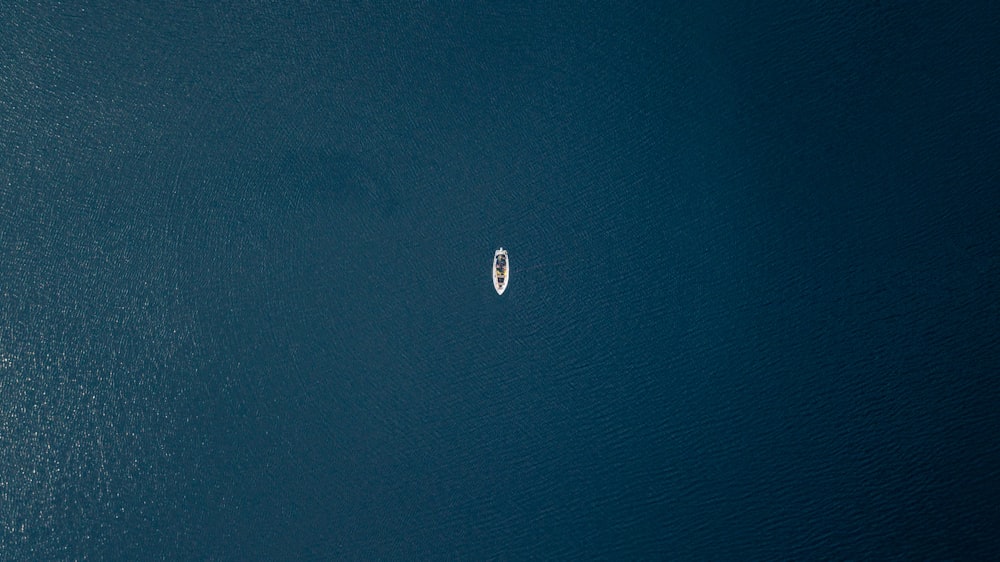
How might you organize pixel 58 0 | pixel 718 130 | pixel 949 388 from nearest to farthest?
pixel 949 388, pixel 718 130, pixel 58 0

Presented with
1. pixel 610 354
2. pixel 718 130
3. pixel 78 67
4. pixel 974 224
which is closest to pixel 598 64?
pixel 718 130

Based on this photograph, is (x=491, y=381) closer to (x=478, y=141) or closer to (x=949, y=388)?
(x=478, y=141)

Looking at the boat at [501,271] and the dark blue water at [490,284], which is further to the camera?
the boat at [501,271]

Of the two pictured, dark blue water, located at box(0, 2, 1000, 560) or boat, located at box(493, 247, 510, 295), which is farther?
boat, located at box(493, 247, 510, 295)
